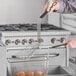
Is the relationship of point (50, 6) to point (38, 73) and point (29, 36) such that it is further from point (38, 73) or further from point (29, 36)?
point (29, 36)

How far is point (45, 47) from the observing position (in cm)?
293

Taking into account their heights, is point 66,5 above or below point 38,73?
above

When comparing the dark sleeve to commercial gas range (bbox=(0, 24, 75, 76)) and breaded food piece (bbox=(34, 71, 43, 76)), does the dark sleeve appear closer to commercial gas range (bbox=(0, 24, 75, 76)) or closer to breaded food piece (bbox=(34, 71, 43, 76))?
breaded food piece (bbox=(34, 71, 43, 76))

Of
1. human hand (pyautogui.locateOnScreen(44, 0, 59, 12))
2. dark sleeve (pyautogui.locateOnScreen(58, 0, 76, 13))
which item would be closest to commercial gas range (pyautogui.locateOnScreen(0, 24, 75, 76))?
dark sleeve (pyautogui.locateOnScreen(58, 0, 76, 13))

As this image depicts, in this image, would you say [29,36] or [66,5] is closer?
[66,5]

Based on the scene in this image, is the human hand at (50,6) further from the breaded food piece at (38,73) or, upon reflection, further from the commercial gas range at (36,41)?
the commercial gas range at (36,41)

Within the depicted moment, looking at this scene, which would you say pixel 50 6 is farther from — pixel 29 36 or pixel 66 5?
pixel 29 36

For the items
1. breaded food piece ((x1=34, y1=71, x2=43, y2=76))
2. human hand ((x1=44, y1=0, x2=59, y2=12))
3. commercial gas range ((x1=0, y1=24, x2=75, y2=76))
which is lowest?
commercial gas range ((x1=0, y1=24, x2=75, y2=76))

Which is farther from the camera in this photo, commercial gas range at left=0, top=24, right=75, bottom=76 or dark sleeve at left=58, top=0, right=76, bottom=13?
commercial gas range at left=0, top=24, right=75, bottom=76

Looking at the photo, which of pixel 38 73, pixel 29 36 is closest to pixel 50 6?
pixel 38 73

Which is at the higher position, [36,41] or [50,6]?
[50,6]

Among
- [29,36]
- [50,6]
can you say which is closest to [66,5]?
[50,6]

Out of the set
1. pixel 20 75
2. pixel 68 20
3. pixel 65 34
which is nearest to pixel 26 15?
pixel 68 20

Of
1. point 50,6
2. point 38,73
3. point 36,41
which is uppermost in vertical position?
point 50,6
